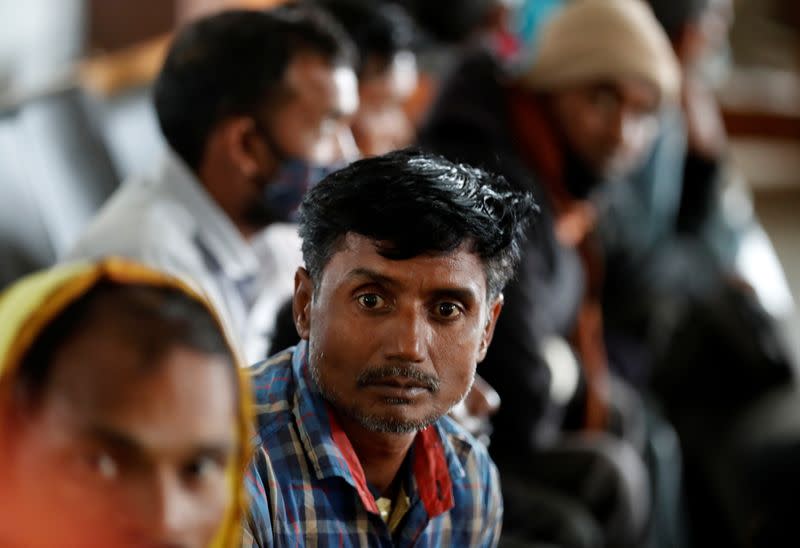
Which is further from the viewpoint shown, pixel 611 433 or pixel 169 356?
pixel 611 433

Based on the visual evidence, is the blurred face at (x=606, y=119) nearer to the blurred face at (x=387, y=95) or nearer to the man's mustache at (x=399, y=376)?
the blurred face at (x=387, y=95)

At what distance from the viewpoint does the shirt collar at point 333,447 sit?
0.50 m

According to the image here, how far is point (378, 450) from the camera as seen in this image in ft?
1.70

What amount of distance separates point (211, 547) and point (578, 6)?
3.62 feet

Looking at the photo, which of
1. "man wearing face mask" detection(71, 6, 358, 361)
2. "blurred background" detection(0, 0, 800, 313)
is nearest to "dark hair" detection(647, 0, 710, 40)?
"blurred background" detection(0, 0, 800, 313)

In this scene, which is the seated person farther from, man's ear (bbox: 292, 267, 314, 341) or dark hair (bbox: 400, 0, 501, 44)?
man's ear (bbox: 292, 267, 314, 341)

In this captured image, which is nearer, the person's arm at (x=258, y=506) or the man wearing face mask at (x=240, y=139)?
the person's arm at (x=258, y=506)

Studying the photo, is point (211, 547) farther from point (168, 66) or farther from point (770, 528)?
point (770, 528)

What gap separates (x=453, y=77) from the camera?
4.90ft

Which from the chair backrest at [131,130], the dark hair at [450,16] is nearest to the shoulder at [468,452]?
the chair backrest at [131,130]

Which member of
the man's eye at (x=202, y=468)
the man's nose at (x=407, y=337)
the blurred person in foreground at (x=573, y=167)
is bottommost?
the blurred person in foreground at (x=573, y=167)

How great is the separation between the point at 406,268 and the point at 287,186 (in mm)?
275

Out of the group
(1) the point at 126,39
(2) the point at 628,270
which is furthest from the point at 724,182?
(1) the point at 126,39

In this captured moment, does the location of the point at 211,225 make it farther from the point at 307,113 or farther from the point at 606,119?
the point at 606,119
